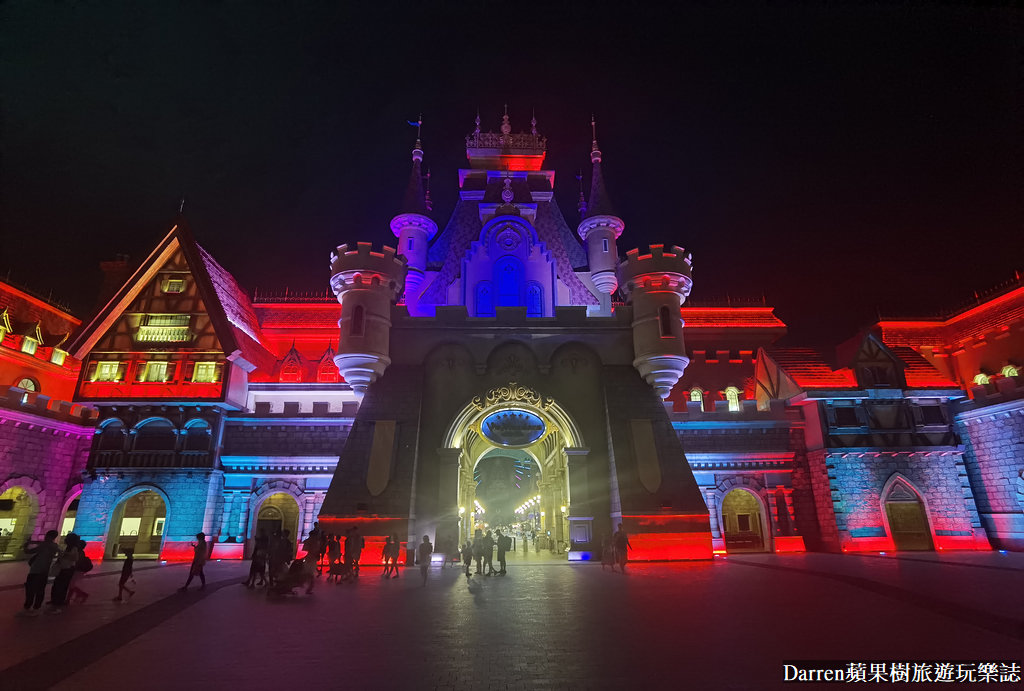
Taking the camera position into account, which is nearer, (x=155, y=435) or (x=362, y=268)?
(x=362, y=268)

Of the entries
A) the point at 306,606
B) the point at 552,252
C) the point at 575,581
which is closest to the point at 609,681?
the point at 306,606

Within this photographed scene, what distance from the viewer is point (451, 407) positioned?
22891 millimetres

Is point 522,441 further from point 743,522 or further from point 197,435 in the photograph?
point 197,435

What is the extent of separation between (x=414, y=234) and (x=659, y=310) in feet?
56.2

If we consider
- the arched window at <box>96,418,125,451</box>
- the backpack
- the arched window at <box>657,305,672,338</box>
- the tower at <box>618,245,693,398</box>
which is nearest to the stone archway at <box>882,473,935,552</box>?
the tower at <box>618,245,693,398</box>

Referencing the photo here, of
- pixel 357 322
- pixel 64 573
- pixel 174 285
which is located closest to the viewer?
pixel 64 573

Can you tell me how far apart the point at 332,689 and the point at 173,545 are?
2337cm

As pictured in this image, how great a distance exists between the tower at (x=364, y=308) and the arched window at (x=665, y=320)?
12257mm

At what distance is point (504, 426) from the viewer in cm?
2400

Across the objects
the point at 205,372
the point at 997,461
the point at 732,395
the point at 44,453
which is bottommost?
the point at 997,461

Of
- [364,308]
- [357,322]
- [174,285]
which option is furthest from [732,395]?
[174,285]

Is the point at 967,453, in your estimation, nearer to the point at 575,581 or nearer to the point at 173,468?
the point at 575,581

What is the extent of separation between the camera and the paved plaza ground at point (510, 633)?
19.0ft

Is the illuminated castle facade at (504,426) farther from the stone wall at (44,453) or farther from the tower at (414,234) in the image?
the tower at (414,234)
